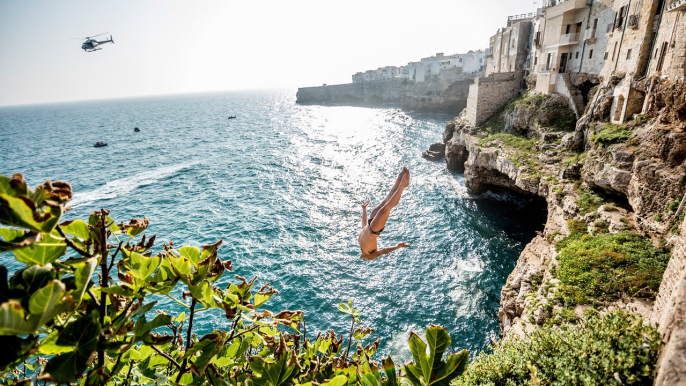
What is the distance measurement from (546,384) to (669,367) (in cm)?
275

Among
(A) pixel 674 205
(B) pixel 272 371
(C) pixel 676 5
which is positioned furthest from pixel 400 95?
(B) pixel 272 371

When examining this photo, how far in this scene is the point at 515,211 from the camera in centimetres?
2880

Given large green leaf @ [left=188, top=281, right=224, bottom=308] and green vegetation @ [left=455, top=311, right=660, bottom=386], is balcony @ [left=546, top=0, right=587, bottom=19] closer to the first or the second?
green vegetation @ [left=455, top=311, right=660, bottom=386]

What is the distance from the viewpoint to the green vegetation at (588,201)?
17.8 meters

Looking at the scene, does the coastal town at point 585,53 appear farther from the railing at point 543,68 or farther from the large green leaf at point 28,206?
the large green leaf at point 28,206

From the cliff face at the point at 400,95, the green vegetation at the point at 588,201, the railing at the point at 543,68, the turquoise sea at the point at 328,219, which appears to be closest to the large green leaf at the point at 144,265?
the turquoise sea at the point at 328,219

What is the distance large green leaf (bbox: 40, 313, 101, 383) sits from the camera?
1.89 m

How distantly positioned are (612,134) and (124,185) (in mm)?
50586

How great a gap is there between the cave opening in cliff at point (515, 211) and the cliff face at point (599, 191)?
4.35 metres

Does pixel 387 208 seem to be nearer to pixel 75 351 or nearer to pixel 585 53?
pixel 75 351

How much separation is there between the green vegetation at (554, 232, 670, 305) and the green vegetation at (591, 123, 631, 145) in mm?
7599

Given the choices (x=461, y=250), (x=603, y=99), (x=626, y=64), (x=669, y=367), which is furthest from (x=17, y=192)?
(x=626, y=64)

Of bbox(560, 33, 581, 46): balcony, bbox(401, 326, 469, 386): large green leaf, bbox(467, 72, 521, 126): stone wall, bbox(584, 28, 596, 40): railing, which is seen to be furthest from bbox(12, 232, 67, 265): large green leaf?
bbox(467, 72, 521, 126): stone wall

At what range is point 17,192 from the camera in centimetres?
180
